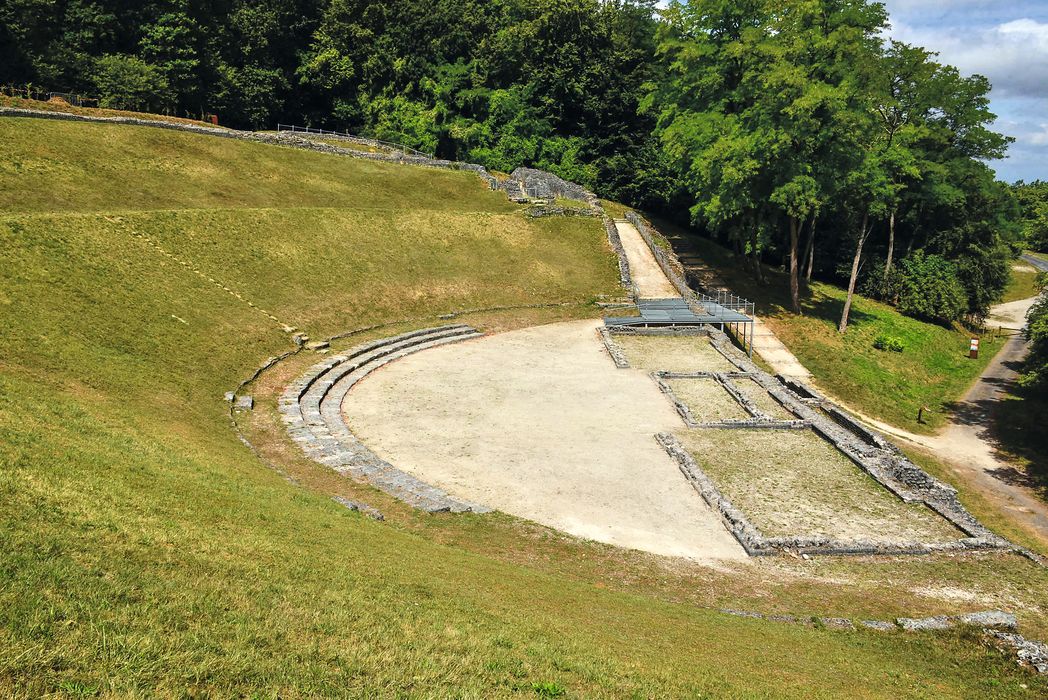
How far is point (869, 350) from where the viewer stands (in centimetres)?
4359

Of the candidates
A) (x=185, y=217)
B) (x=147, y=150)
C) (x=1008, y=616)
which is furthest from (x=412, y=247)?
(x=1008, y=616)

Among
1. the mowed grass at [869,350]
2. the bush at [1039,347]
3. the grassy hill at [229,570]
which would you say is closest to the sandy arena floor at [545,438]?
the grassy hill at [229,570]

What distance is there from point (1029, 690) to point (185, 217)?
119 ft

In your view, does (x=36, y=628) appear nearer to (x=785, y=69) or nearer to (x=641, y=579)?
(x=641, y=579)

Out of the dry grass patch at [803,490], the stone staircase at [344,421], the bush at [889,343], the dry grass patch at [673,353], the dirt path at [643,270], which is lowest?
the stone staircase at [344,421]

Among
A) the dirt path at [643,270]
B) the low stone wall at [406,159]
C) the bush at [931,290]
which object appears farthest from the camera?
the bush at [931,290]

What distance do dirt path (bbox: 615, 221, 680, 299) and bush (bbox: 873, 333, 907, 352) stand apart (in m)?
14.5

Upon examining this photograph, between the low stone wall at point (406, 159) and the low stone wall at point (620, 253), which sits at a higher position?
the low stone wall at point (406, 159)

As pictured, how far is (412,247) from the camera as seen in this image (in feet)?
138

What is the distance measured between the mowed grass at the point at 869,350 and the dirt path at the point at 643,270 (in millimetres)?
6446

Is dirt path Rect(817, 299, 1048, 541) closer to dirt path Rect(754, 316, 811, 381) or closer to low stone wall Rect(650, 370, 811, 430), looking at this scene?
dirt path Rect(754, 316, 811, 381)

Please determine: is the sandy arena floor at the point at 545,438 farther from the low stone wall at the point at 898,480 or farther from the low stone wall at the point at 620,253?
the low stone wall at the point at 620,253

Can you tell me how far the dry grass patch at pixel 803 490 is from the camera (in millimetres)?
17844

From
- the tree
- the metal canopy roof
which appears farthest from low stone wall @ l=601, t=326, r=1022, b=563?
the tree
